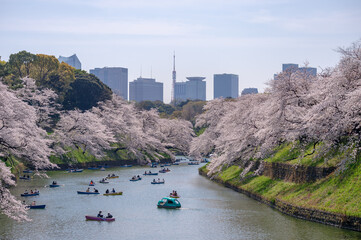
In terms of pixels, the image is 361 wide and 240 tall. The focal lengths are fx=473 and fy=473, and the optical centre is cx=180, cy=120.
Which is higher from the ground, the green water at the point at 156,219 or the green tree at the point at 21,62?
the green tree at the point at 21,62

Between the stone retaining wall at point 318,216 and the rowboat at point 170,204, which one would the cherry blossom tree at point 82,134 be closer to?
the rowboat at point 170,204

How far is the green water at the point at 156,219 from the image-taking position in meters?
33.1

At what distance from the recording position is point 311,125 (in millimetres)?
37312

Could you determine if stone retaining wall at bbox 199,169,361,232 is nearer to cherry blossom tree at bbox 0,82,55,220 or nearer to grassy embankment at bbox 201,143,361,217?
grassy embankment at bbox 201,143,361,217

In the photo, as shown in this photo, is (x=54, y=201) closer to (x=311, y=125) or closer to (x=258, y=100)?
(x=311, y=125)

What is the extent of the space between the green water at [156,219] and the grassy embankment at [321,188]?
1.52 meters

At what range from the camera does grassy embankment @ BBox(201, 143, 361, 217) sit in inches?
1282

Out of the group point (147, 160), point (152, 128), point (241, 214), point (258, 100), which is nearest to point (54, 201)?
point (241, 214)

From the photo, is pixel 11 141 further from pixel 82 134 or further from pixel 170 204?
pixel 82 134

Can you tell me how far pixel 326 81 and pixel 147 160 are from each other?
55290mm

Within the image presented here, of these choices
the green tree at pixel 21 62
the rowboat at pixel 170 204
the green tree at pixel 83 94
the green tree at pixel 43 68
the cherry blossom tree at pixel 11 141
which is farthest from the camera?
the green tree at pixel 83 94

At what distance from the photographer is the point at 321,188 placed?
36.5 m

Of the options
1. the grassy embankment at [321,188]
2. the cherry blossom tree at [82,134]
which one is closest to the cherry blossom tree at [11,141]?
the grassy embankment at [321,188]

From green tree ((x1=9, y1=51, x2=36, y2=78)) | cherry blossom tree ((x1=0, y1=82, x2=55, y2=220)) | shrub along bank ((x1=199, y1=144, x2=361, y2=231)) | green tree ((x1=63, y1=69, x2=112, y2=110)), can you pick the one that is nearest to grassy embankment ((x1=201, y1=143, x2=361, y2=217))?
shrub along bank ((x1=199, y1=144, x2=361, y2=231))
